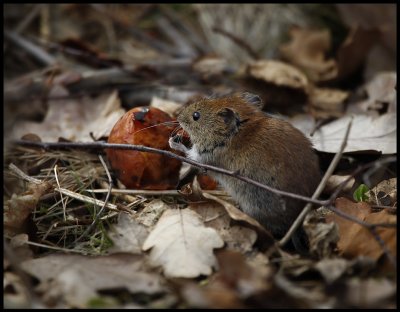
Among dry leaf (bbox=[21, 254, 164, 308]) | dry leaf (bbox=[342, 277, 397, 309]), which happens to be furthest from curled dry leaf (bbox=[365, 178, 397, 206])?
dry leaf (bbox=[21, 254, 164, 308])

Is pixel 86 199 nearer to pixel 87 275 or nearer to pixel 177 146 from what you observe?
pixel 177 146

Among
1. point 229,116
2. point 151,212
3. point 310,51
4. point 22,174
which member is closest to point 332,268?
point 151,212

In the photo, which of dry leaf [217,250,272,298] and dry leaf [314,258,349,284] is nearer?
dry leaf [217,250,272,298]

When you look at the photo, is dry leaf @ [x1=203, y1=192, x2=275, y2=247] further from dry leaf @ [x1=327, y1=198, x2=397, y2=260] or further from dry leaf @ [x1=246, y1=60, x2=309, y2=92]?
dry leaf @ [x1=246, y1=60, x2=309, y2=92]

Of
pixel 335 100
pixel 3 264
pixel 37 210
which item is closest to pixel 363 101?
pixel 335 100

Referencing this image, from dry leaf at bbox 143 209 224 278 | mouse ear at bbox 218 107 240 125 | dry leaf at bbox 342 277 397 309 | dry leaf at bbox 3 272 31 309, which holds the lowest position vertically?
dry leaf at bbox 3 272 31 309

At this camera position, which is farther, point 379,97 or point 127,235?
point 379,97
